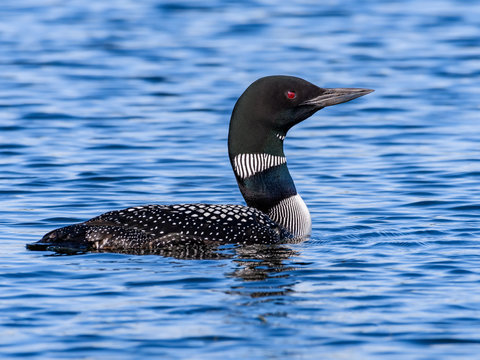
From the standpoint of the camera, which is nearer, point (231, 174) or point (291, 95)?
point (291, 95)

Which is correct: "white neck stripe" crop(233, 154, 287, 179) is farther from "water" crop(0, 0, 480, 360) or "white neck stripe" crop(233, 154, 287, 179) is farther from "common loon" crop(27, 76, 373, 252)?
"water" crop(0, 0, 480, 360)

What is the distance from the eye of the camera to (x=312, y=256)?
638cm

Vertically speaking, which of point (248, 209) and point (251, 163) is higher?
point (251, 163)

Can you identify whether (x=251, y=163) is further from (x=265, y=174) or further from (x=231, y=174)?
(x=231, y=174)

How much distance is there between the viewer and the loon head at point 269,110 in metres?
6.92

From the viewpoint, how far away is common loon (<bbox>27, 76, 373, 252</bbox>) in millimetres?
6273

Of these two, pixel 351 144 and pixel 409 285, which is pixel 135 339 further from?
pixel 351 144

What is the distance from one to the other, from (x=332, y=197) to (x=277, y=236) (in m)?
1.71

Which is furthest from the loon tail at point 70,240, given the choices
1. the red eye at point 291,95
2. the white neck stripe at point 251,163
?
the red eye at point 291,95

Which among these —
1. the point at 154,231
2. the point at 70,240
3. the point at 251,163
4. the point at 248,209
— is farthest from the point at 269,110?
the point at 70,240

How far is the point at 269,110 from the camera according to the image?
696 cm

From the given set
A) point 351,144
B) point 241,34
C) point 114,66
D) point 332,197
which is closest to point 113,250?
point 332,197

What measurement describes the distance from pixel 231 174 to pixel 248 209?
2369 mm

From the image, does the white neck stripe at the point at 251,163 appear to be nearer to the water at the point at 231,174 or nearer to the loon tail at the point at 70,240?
the water at the point at 231,174
